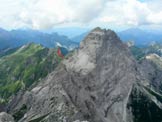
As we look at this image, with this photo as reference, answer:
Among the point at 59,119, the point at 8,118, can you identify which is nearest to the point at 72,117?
the point at 59,119

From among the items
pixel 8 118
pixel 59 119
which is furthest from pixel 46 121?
pixel 8 118

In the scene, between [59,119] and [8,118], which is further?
Result: [59,119]

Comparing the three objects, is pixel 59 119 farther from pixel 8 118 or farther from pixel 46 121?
pixel 8 118

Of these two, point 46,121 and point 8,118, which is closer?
point 8,118

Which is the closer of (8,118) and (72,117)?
(8,118)

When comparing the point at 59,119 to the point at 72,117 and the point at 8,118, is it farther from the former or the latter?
the point at 8,118
